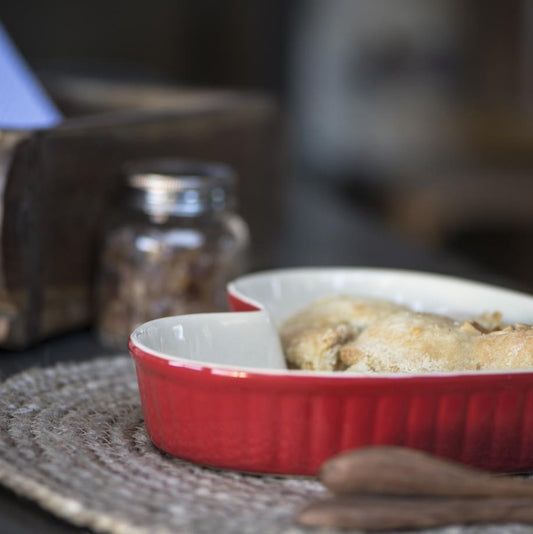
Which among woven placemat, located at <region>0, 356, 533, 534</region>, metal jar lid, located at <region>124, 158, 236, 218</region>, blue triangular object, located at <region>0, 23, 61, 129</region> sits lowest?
woven placemat, located at <region>0, 356, 533, 534</region>

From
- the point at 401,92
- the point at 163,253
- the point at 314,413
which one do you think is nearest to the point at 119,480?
the point at 314,413

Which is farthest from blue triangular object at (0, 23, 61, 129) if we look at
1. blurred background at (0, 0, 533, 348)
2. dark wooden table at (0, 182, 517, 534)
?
blurred background at (0, 0, 533, 348)

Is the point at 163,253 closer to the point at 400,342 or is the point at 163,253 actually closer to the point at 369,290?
the point at 369,290

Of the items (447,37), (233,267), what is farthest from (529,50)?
(233,267)

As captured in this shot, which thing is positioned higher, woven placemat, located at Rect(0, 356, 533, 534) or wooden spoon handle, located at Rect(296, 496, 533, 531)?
wooden spoon handle, located at Rect(296, 496, 533, 531)

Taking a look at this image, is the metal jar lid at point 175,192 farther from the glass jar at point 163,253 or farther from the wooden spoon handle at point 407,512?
the wooden spoon handle at point 407,512

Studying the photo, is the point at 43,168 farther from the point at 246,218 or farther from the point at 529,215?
the point at 529,215

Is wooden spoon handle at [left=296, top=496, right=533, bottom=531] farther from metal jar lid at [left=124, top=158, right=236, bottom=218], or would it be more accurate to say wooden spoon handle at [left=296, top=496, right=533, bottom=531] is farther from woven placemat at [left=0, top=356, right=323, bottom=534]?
metal jar lid at [left=124, top=158, right=236, bottom=218]
